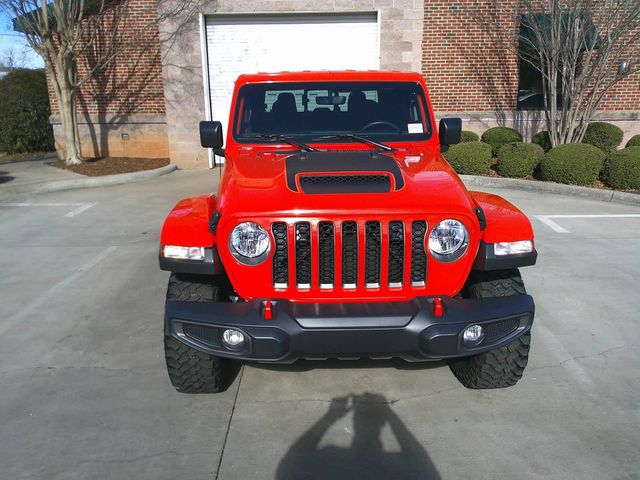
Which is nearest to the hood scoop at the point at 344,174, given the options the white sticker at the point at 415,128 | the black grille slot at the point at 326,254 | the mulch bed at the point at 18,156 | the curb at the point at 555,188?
the black grille slot at the point at 326,254

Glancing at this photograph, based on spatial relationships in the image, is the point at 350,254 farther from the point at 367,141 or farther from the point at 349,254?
the point at 367,141

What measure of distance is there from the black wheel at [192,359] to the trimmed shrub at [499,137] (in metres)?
10.2

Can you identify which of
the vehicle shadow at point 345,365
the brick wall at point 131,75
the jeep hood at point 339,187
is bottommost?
the vehicle shadow at point 345,365

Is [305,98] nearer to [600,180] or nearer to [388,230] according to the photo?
[388,230]

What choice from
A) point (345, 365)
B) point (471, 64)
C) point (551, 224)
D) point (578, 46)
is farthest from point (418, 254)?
point (471, 64)

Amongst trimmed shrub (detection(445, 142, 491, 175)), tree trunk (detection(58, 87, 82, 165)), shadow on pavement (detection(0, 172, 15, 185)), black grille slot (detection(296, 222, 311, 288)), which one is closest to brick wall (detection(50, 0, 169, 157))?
tree trunk (detection(58, 87, 82, 165))

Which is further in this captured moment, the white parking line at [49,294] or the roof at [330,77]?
the white parking line at [49,294]

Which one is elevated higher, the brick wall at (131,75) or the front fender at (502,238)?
the brick wall at (131,75)

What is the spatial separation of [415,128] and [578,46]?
793cm

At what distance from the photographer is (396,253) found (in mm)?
2805

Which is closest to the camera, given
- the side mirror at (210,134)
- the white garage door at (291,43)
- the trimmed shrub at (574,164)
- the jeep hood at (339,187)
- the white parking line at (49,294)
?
the jeep hood at (339,187)

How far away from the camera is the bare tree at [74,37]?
11.0m

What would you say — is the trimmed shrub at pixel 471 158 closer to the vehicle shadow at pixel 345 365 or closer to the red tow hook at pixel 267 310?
the vehicle shadow at pixel 345 365

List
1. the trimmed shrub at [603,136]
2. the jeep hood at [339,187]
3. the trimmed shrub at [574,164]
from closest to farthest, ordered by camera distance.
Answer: the jeep hood at [339,187]
the trimmed shrub at [574,164]
the trimmed shrub at [603,136]
